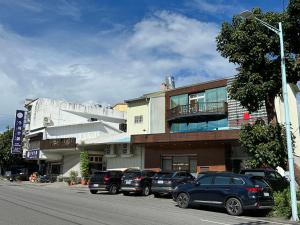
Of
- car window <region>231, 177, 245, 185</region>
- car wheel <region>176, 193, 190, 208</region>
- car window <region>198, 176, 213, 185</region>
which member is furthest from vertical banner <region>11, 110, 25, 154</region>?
car window <region>231, 177, 245, 185</region>

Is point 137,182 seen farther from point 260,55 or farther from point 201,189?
point 260,55

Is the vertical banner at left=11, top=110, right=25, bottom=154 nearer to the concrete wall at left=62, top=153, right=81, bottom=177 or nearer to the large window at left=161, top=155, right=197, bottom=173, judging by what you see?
the concrete wall at left=62, top=153, right=81, bottom=177

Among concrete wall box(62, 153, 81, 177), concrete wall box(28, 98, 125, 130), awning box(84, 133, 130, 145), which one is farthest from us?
concrete wall box(28, 98, 125, 130)

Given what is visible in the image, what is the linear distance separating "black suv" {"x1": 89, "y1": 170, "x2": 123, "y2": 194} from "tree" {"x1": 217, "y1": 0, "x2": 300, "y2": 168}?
12.1m

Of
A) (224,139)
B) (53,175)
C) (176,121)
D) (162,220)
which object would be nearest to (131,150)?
(176,121)

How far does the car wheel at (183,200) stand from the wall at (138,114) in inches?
882

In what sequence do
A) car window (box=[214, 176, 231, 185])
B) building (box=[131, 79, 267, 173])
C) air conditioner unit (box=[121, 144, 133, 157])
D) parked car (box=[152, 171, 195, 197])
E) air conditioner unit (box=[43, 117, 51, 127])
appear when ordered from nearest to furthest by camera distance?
car window (box=[214, 176, 231, 185]) < parked car (box=[152, 171, 195, 197]) < building (box=[131, 79, 267, 173]) < air conditioner unit (box=[121, 144, 133, 157]) < air conditioner unit (box=[43, 117, 51, 127])

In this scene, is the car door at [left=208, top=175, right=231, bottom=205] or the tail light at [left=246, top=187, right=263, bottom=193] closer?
the tail light at [left=246, top=187, right=263, bottom=193]

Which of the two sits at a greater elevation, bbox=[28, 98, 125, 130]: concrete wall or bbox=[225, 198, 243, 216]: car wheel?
bbox=[28, 98, 125, 130]: concrete wall

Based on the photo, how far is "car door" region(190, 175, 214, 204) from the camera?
60.7 feet

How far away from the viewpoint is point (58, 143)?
166 ft

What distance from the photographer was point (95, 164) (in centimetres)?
4631

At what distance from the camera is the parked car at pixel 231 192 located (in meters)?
16.9

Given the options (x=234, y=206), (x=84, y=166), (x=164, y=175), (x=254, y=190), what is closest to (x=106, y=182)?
(x=164, y=175)
